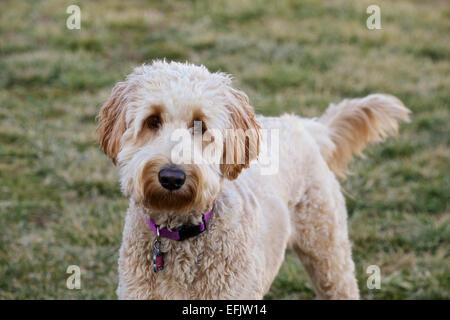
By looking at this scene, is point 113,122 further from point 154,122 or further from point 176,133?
point 176,133

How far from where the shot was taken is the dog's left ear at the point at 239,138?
2.88 meters

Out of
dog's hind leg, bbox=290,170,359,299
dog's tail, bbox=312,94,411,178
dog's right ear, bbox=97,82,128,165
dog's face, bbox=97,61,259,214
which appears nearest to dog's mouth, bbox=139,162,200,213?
dog's face, bbox=97,61,259,214

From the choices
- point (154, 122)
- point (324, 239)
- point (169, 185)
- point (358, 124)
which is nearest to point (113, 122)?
point (154, 122)

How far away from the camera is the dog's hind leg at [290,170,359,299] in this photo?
12.4 ft

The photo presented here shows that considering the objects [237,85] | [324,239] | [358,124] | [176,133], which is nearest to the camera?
[176,133]

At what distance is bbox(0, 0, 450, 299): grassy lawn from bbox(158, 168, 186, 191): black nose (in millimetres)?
1961

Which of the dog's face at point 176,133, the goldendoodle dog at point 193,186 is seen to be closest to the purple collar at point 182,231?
the goldendoodle dog at point 193,186

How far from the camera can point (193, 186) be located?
2.64 meters

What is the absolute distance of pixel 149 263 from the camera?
2979mm

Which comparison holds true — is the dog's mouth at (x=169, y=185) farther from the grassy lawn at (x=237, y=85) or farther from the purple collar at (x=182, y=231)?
the grassy lawn at (x=237, y=85)

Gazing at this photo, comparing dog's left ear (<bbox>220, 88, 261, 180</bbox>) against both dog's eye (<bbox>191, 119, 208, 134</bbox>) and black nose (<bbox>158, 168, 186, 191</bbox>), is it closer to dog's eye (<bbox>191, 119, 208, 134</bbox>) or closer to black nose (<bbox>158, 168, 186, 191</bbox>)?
dog's eye (<bbox>191, 119, 208, 134</bbox>)

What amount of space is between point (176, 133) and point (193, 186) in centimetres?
27

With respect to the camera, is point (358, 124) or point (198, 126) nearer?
point (198, 126)
